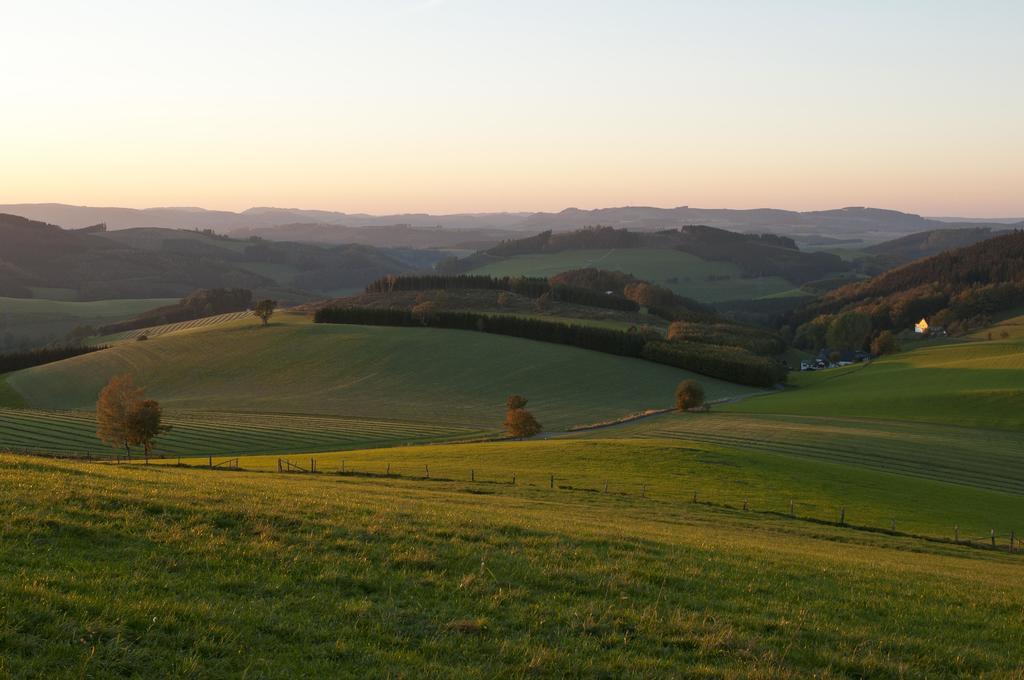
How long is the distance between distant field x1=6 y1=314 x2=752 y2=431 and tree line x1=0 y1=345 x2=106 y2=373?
9.76m

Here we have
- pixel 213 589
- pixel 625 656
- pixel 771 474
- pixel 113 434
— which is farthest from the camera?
pixel 113 434

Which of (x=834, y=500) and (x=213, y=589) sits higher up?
(x=213, y=589)

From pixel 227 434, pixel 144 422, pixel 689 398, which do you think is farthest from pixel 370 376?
pixel 144 422

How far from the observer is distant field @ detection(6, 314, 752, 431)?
3917 inches

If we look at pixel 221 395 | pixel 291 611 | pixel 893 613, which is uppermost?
pixel 291 611

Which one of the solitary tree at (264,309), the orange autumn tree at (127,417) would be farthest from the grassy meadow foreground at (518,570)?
the solitary tree at (264,309)

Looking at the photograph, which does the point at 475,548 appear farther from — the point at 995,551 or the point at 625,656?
the point at 995,551

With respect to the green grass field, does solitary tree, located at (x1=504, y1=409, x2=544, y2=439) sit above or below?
below

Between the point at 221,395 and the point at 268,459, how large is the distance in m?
57.9

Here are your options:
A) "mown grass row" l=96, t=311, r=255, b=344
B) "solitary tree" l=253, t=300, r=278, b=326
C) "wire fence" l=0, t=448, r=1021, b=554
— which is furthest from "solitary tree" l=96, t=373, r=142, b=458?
"mown grass row" l=96, t=311, r=255, b=344

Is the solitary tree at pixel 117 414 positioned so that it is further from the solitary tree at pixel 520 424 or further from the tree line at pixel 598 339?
the tree line at pixel 598 339

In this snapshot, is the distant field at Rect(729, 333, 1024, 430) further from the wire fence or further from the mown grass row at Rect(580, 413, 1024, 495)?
the wire fence

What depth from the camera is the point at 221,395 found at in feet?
355

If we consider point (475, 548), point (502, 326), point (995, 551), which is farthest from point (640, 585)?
point (502, 326)
